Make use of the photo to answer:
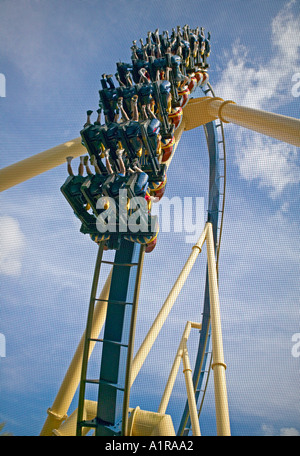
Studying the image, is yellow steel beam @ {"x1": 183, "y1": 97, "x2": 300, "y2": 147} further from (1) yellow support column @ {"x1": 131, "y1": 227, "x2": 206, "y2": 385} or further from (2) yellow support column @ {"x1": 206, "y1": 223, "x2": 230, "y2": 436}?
(2) yellow support column @ {"x1": 206, "y1": 223, "x2": 230, "y2": 436}

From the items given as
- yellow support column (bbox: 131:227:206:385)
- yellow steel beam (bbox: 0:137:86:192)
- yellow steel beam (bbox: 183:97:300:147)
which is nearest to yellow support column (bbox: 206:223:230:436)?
yellow support column (bbox: 131:227:206:385)

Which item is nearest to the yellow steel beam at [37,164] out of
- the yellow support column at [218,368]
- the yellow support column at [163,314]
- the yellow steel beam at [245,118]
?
the yellow steel beam at [245,118]

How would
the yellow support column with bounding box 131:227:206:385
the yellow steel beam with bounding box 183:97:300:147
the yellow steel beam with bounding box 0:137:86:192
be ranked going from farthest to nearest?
the yellow steel beam with bounding box 0:137:86:192, the yellow support column with bounding box 131:227:206:385, the yellow steel beam with bounding box 183:97:300:147

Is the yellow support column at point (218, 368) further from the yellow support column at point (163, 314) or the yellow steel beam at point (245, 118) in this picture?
the yellow steel beam at point (245, 118)

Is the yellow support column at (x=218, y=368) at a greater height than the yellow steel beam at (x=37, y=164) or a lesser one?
lesser

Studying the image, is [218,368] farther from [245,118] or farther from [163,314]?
[245,118]

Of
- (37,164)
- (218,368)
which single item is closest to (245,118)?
(37,164)

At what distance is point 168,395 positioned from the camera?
614 centimetres

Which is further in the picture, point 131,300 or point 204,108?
point 204,108

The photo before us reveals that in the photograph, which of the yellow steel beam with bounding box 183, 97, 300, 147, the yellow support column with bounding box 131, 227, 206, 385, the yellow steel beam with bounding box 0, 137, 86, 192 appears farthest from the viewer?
the yellow steel beam with bounding box 0, 137, 86, 192
